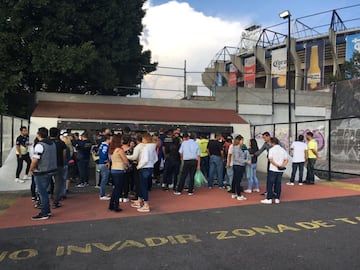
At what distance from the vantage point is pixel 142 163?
8.07 metres

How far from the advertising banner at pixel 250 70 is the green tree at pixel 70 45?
83.4 ft

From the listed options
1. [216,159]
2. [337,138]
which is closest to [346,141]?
[337,138]

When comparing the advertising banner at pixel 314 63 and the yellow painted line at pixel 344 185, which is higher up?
the advertising banner at pixel 314 63

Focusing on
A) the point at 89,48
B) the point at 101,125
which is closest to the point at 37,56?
the point at 89,48

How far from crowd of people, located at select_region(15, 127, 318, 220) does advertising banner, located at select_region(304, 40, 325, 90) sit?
29.4 meters

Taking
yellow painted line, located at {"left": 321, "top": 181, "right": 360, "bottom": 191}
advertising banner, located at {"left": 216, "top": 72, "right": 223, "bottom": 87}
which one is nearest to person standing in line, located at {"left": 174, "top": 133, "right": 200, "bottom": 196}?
yellow painted line, located at {"left": 321, "top": 181, "right": 360, "bottom": 191}

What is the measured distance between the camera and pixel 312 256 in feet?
16.3

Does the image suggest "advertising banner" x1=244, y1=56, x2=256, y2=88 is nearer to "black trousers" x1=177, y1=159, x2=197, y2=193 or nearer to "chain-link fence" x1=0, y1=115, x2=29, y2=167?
"chain-link fence" x1=0, y1=115, x2=29, y2=167

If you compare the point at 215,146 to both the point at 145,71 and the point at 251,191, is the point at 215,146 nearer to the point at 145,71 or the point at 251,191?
the point at 251,191

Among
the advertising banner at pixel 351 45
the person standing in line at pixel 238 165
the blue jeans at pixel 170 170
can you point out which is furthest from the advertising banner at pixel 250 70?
the person standing in line at pixel 238 165

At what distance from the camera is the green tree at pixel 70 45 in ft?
56.2

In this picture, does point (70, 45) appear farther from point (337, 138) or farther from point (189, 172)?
point (337, 138)

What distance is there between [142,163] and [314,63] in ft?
121

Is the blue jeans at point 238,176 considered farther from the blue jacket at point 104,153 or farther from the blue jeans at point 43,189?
the blue jeans at point 43,189
